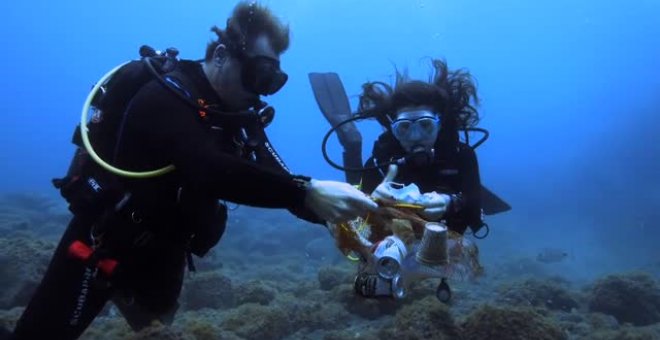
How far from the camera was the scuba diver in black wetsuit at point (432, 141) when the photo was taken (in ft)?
14.2

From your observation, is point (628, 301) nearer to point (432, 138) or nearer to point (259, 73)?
point (432, 138)

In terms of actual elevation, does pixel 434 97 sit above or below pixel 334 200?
above

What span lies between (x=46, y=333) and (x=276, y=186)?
215cm

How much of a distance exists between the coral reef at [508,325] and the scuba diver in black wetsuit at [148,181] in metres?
2.59

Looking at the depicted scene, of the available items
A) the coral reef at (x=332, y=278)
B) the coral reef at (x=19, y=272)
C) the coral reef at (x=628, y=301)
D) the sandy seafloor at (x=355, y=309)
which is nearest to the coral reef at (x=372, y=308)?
the sandy seafloor at (x=355, y=309)

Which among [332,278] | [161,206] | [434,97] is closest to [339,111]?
[434,97]

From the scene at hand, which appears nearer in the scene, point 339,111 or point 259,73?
point 259,73

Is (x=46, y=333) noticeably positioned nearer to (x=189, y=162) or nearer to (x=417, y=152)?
(x=189, y=162)

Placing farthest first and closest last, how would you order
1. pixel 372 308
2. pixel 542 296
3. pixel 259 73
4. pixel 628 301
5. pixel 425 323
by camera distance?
pixel 542 296, pixel 628 301, pixel 372 308, pixel 425 323, pixel 259 73

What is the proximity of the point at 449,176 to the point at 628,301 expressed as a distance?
21.6 ft

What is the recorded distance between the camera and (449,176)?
4.48 meters

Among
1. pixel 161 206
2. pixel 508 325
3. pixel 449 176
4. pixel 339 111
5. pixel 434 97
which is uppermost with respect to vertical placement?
pixel 339 111

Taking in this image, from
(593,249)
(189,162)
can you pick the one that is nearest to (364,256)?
(189,162)

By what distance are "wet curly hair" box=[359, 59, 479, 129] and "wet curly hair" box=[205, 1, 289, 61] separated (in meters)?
1.62
